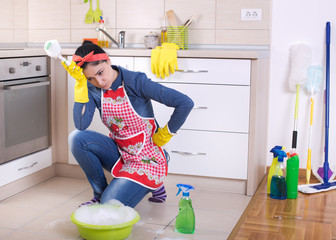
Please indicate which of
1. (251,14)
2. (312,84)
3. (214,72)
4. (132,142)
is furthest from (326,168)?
(132,142)

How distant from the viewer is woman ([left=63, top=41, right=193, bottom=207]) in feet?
7.99

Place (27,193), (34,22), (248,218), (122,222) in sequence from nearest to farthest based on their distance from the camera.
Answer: (122,222)
(248,218)
(27,193)
(34,22)

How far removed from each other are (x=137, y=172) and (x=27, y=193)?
2.76ft

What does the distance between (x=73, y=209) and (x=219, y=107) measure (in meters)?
1.04

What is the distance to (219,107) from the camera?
3.07 m

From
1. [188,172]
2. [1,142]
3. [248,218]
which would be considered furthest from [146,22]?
[248,218]

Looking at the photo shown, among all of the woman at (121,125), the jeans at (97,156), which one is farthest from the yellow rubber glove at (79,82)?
the jeans at (97,156)

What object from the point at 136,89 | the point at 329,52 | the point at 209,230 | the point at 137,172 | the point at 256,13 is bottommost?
the point at 209,230

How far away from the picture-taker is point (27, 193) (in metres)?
3.02

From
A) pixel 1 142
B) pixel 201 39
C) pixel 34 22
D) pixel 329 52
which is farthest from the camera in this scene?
pixel 34 22

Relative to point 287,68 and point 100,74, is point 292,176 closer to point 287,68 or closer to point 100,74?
point 287,68

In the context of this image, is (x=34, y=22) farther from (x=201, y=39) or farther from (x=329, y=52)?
(x=329, y=52)

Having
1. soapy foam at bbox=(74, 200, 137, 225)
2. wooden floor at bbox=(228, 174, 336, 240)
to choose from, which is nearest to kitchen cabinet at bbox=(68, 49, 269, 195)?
wooden floor at bbox=(228, 174, 336, 240)

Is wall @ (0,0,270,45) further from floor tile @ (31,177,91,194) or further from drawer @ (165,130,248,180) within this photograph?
floor tile @ (31,177,91,194)
